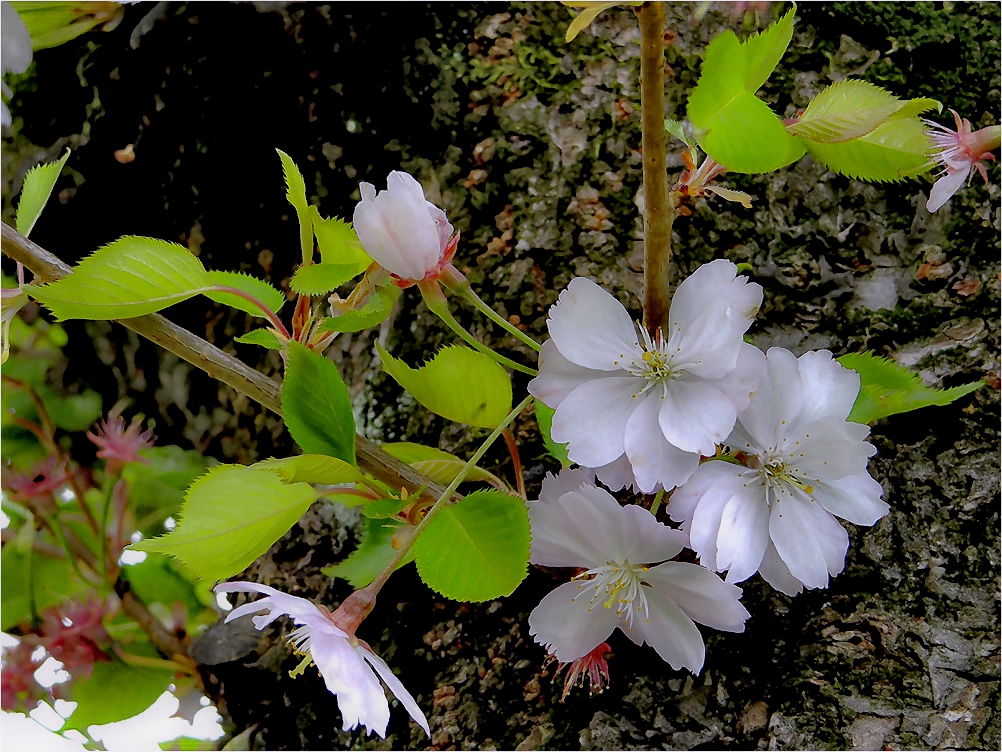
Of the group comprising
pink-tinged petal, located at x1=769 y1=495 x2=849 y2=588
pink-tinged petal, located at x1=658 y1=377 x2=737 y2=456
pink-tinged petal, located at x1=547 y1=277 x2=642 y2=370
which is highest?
pink-tinged petal, located at x1=547 y1=277 x2=642 y2=370

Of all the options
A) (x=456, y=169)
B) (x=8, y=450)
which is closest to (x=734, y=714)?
(x=456, y=169)

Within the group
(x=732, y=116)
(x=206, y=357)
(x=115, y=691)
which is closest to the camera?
(x=732, y=116)

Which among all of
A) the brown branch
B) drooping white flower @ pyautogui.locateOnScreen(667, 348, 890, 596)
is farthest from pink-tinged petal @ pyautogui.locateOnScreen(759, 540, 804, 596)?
the brown branch

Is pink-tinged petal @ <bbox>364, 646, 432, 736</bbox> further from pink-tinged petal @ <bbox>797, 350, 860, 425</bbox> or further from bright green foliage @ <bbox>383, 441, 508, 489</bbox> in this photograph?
pink-tinged petal @ <bbox>797, 350, 860, 425</bbox>

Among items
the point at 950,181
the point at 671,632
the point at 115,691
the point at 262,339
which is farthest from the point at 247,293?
the point at 115,691

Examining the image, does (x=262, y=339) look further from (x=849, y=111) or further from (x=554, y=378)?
(x=849, y=111)

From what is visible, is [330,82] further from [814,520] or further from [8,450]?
[8,450]
